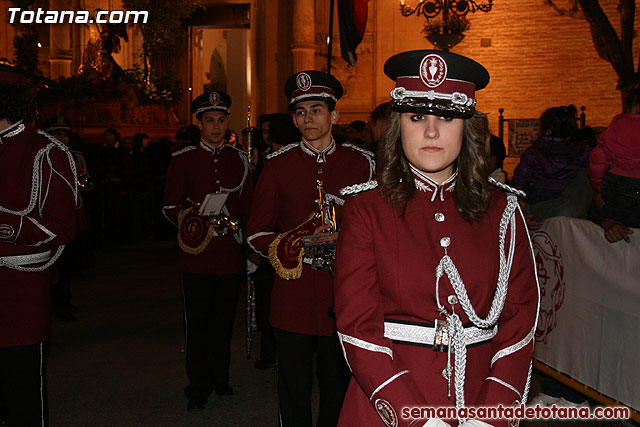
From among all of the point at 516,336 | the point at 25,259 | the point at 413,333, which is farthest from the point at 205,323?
the point at 516,336

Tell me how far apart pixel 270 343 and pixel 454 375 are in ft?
14.7

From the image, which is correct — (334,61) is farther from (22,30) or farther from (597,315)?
(597,315)

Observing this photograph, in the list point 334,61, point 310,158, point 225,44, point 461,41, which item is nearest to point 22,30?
point 225,44

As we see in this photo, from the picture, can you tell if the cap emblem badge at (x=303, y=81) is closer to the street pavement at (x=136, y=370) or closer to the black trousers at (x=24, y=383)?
the black trousers at (x=24, y=383)

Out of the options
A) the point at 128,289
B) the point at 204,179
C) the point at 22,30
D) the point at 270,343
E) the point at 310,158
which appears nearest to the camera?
the point at 310,158

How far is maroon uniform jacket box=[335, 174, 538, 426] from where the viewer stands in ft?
7.62

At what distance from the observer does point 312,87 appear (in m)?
4.43

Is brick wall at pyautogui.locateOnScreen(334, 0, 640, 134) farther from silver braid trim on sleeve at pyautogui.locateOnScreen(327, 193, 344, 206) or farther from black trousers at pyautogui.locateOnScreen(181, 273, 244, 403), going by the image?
silver braid trim on sleeve at pyautogui.locateOnScreen(327, 193, 344, 206)

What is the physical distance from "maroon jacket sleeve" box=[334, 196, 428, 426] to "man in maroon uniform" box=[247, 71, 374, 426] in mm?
1662

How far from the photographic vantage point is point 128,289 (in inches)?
413

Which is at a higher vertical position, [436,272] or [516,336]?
[436,272]

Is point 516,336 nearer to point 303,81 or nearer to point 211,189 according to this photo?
point 303,81

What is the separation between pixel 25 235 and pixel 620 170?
382 cm

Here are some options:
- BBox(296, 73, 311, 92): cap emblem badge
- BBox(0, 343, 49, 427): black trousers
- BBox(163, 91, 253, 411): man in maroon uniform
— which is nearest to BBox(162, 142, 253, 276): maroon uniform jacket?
BBox(163, 91, 253, 411): man in maroon uniform
